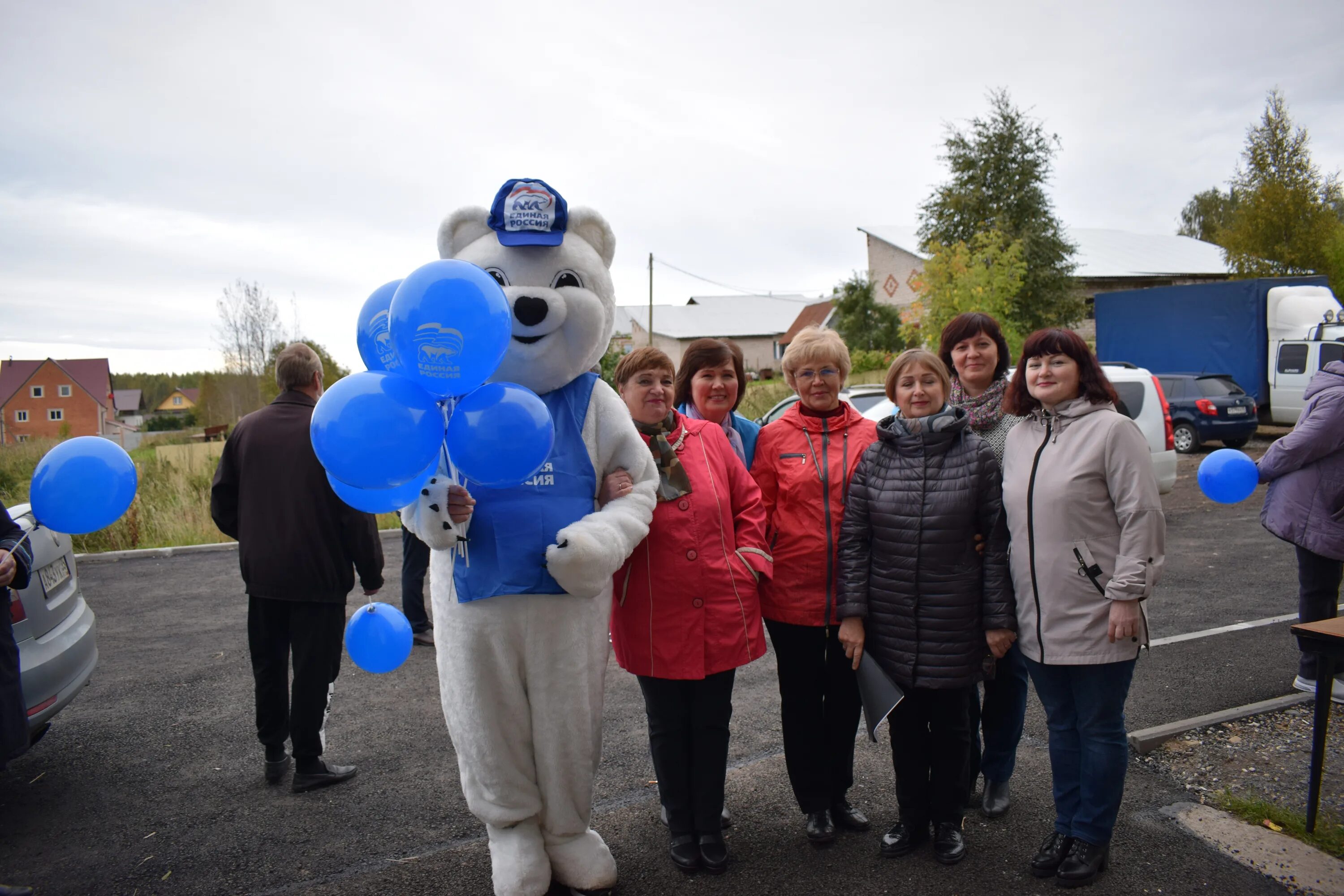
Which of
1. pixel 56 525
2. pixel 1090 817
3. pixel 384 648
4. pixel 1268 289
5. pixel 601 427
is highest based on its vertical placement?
pixel 1268 289

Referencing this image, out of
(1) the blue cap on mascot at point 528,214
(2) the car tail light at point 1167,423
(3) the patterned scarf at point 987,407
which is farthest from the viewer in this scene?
(2) the car tail light at point 1167,423

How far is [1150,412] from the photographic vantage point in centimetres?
883

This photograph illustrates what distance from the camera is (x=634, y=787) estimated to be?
11.9 feet

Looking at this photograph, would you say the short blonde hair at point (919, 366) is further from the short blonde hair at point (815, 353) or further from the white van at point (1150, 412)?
the white van at point (1150, 412)

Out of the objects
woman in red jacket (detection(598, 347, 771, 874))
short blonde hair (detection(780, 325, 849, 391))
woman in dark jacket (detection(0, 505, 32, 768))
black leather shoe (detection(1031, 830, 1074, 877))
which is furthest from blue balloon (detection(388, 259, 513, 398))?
black leather shoe (detection(1031, 830, 1074, 877))

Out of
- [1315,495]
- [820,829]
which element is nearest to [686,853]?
[820,829]

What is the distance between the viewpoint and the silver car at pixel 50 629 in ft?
11.3

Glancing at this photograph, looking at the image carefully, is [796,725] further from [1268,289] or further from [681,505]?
[1268,289]

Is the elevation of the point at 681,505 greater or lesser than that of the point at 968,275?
lesser

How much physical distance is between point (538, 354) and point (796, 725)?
1.72 metres

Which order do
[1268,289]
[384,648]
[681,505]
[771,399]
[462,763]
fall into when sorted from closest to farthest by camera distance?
[462,763], [681,505], [384,648], [1268,289], [771,399]

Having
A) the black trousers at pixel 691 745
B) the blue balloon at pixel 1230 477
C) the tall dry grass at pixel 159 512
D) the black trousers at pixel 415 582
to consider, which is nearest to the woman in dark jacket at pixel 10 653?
the black trousers at pixel 691 745

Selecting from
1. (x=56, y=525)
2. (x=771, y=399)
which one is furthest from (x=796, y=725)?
(x=771, y=399)

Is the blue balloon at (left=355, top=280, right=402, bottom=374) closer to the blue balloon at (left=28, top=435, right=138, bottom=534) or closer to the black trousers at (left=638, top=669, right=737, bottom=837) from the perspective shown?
the blue balloon at (left=28, top=435, right=138, bottom=534)
